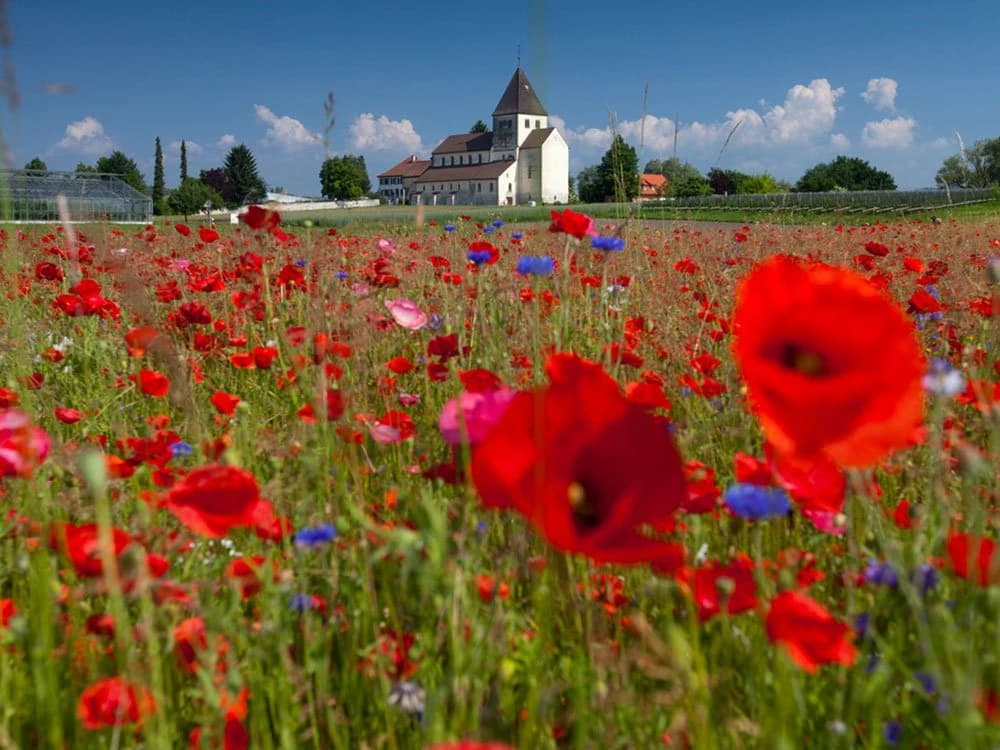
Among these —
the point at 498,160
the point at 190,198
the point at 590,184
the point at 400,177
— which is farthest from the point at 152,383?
the point at 400,177

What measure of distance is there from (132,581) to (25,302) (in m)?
3.56

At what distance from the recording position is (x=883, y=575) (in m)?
0.94

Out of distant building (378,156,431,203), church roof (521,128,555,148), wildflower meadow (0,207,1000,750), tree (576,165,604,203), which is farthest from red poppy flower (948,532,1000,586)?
distant building (378,156,431,203)

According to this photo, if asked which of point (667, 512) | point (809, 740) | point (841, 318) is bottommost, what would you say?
point (809, 740)

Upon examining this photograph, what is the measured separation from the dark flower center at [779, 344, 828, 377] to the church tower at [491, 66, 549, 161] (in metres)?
83.4

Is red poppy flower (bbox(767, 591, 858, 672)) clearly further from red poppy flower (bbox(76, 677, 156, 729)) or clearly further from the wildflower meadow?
red poppy flower (bbox(76, 677, 156, 729))

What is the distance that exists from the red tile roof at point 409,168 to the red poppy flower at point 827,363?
313ft

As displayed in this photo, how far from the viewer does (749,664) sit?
38.8 inches

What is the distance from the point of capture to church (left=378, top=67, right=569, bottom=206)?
7369 cm

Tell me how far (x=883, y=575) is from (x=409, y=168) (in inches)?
3899

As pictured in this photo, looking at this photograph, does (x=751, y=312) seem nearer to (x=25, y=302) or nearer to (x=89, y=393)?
(x=89, y=393)

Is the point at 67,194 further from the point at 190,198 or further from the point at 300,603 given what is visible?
the point at 190,198

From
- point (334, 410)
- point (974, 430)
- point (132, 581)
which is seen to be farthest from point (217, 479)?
point (974, 430)

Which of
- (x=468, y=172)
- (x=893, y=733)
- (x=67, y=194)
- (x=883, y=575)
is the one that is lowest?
(x=893, y=733)
